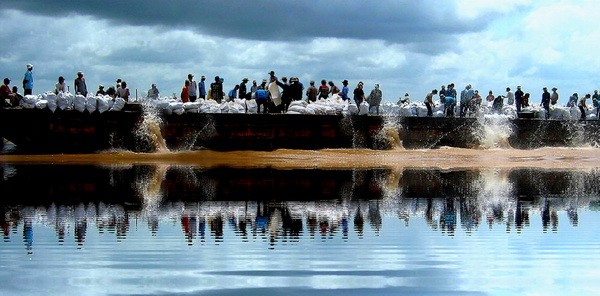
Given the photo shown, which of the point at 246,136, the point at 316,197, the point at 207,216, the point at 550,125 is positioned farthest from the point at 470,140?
the point at 207,216

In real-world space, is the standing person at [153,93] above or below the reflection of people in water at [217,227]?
above

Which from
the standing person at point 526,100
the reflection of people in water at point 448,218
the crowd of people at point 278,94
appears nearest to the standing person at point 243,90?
the crowd of people at point 278,94

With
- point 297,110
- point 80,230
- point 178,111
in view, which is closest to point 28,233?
point 80,230

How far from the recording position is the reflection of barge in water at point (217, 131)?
97.7ft

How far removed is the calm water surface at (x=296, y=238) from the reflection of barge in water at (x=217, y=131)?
37.8 ft

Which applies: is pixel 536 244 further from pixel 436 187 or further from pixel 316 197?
pixel 436 187

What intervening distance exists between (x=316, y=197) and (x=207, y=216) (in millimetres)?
3429

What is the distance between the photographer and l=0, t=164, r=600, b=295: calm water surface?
24.1 feet

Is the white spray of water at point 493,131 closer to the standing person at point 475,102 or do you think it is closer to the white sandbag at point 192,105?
the standing person at point 475,102

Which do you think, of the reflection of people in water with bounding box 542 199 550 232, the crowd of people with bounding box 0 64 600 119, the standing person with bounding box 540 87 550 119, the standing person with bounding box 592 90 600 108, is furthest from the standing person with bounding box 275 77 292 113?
the reflection of people in water with bounding box 542 199 550 232

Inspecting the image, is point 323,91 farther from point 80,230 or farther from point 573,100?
point 80,230

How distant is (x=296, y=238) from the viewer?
1007cm

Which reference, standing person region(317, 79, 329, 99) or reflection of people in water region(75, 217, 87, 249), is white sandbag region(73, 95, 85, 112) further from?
reflection of people in water region(75, 217, 87, 249)

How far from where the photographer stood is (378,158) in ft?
99.6
